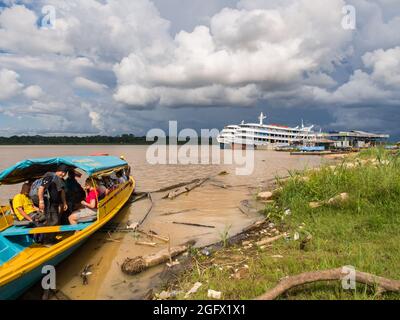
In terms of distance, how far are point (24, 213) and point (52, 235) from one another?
3.62 ft

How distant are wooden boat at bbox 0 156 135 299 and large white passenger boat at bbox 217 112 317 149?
74.5 metres

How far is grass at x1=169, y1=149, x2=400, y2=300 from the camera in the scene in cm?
476

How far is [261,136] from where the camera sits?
85.1 meters

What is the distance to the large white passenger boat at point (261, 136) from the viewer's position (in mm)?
83562

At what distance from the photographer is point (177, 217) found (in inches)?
452

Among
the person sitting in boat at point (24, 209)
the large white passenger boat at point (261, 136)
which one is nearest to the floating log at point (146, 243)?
the person sitting in boat at point (24, 209)

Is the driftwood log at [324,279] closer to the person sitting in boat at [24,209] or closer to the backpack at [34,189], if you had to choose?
the person sitting in boat at [24,209]

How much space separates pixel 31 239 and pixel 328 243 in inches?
263

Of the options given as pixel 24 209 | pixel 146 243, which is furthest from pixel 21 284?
pixel 146 243

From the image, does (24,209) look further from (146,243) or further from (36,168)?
(146,243)

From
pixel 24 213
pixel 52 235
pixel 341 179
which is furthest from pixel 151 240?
pixel 341 179

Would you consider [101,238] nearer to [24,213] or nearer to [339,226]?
[24,213]

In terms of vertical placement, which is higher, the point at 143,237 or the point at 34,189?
the point at 34,189
